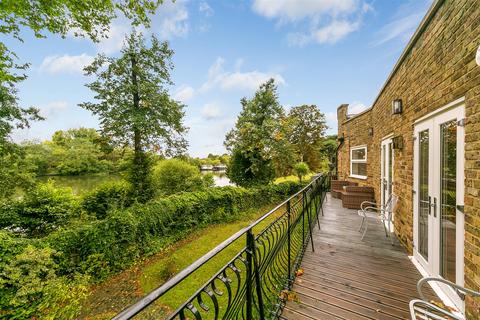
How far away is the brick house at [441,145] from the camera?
5.75 ft

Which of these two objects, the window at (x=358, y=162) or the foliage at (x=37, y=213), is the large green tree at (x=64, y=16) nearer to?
the foliage at (x=37, y=213)

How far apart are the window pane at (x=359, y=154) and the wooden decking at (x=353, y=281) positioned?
4106 millimetres

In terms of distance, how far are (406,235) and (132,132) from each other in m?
9.49

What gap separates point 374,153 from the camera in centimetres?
617

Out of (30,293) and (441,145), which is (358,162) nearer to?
(441,145)

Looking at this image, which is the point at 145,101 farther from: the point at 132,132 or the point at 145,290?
the point at 145,290

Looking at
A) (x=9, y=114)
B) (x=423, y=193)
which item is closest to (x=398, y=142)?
(x=423, y=193)

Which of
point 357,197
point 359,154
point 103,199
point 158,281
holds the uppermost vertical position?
point 359,154

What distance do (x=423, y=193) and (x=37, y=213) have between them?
349 inches

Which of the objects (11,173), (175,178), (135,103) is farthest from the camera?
(175,178)

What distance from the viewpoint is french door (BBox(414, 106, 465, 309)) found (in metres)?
1.99

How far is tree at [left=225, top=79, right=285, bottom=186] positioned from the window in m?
4.04

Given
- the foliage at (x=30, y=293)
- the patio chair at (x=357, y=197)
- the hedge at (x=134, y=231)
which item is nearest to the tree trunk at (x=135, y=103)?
the hedge at (x=134, y=231)

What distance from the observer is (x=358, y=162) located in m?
7.97
